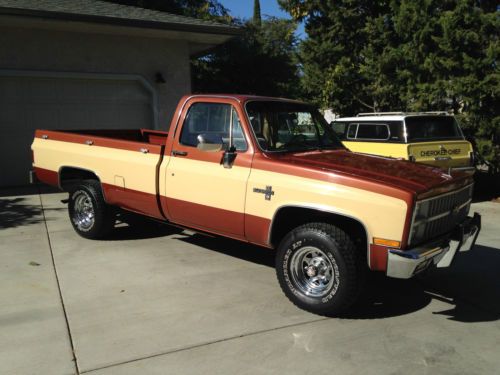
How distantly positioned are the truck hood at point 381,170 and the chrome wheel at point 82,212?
3.13 metres

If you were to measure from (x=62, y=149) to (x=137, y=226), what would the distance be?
1.63 meters

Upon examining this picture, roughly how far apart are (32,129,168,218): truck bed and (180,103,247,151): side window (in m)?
0.42

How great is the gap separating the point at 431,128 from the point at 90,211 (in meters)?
6.54

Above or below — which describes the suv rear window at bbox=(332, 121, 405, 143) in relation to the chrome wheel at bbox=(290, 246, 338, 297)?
above

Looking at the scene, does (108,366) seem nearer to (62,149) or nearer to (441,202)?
(441,202)

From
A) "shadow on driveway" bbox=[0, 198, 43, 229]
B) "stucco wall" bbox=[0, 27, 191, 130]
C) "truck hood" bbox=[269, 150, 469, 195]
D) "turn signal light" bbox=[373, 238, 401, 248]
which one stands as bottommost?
"shadow on driveway" bbox=[0, 198, 43, 229]

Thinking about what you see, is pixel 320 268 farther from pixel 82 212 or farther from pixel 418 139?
pixel 418 139

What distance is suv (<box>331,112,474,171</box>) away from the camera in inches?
353

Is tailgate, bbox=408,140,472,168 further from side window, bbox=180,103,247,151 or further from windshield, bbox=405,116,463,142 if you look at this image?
side window, bbox=180,103,247,151

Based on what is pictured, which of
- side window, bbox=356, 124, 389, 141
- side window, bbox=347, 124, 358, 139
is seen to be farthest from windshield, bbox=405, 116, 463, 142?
side window, bbox=347, 124, 358, 139

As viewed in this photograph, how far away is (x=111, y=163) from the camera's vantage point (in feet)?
19.8

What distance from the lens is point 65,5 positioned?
36.2ft

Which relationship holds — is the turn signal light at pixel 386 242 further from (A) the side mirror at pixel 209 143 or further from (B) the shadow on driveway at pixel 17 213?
(B) the shadow on driveway at pixel 17 213

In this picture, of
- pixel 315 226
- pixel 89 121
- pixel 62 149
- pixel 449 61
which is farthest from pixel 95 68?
pixel 315 226
